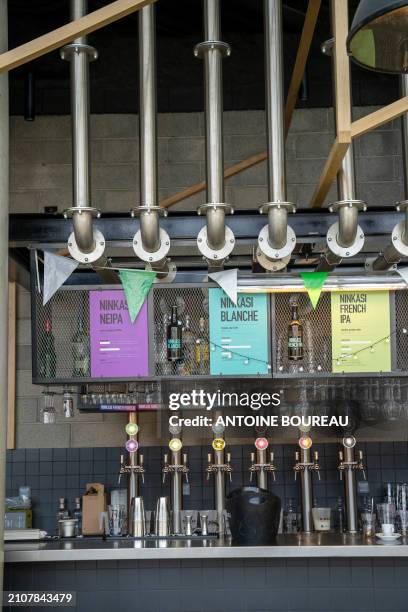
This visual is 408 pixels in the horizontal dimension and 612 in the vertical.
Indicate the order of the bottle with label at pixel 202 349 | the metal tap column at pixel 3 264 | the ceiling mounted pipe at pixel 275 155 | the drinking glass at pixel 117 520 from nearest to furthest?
the metal tap column at pixel 3 264
the ceiling mounted pipe at pixel 275 155
the bottle with label at pixel 202 349
the drinking glass at pixel 117 520

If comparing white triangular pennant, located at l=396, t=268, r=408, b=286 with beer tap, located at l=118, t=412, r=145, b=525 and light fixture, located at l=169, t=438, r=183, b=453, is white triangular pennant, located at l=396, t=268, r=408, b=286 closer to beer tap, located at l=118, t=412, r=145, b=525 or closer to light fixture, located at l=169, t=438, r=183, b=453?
light fixture, located at l=169, t=438, r=183, b=453

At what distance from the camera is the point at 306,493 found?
23.1 feet

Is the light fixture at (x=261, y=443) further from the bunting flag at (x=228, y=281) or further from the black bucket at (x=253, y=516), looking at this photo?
Answer: the bunting flag at (x=228, y=281)

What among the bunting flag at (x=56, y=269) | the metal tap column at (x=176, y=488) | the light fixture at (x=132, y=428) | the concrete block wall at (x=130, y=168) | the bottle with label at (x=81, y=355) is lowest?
the metal tap column at (x=176, y=488)

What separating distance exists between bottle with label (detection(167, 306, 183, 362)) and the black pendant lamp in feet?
8.94

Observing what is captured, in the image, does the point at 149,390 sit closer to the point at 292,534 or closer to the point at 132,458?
the point at 132,458

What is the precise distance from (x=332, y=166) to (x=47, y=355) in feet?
6.50

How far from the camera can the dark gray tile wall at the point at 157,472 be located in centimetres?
734

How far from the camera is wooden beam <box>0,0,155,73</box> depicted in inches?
175

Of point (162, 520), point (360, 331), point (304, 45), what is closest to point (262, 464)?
point (162, 520)

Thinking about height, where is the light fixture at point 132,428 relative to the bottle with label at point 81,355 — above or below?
below

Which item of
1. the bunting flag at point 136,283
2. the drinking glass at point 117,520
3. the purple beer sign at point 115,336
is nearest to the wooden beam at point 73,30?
the bunting flag at point 136,283

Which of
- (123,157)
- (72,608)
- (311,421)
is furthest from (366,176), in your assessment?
(72,608)

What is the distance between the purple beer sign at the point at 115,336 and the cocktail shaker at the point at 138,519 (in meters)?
1.39
